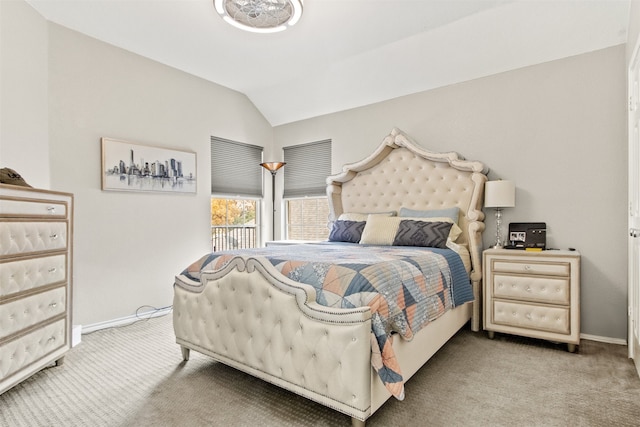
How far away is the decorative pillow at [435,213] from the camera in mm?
3408

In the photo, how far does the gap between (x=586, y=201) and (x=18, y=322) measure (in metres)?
4.22

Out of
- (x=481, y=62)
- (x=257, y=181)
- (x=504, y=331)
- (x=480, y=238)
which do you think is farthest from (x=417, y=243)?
(x=257, y=181)

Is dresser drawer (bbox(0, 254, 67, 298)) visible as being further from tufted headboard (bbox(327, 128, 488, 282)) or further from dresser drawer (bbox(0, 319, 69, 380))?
tufted headboard (bbox(327, 128, 488, 282))

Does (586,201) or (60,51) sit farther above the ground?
(60,51)

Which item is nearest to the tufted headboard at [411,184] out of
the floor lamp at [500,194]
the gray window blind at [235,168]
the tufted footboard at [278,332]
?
the floor lamp at [500,194]

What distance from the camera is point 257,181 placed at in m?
5.09

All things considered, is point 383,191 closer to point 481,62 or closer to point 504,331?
point 481,62

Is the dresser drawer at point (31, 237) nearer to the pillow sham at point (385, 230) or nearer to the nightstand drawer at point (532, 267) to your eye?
the pillow sham at point (385, 230)

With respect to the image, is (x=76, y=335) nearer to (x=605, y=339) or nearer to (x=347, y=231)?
(x=347, y=231)

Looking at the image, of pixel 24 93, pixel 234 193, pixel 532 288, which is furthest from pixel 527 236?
pixel 24 93

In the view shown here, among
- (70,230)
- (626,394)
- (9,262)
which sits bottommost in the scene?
(626,394)

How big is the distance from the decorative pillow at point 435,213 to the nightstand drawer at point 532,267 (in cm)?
60

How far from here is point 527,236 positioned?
3123 mm

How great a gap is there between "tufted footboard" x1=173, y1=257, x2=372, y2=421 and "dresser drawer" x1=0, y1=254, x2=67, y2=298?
79cm
